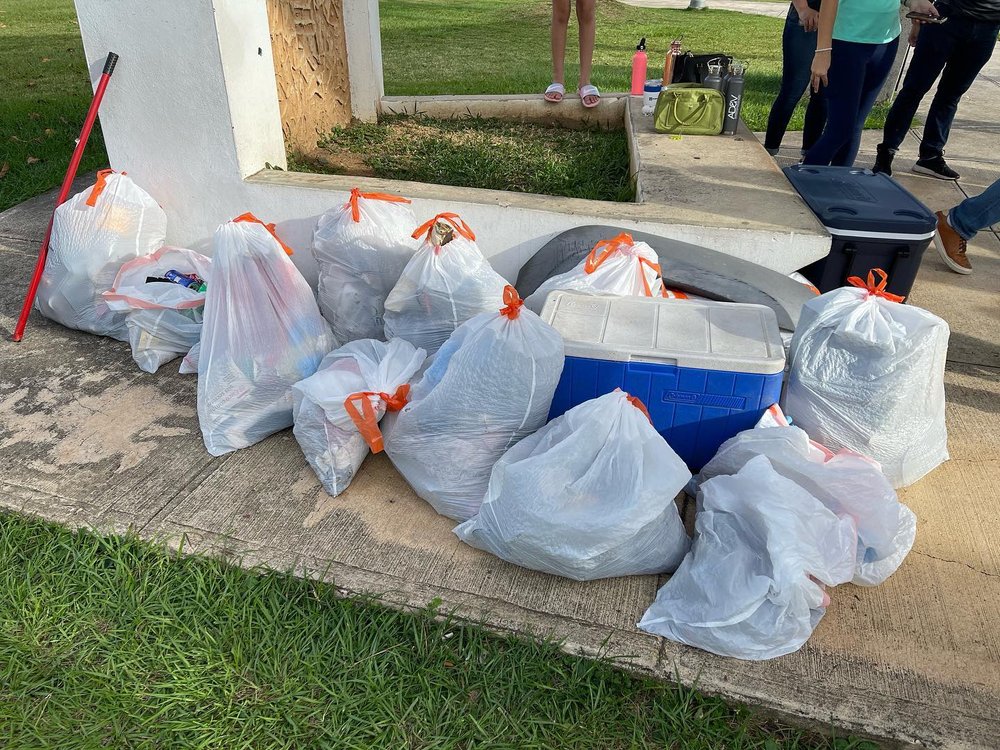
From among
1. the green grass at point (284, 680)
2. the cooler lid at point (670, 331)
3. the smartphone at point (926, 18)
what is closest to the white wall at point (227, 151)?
the cooler lid at point (670, 331)

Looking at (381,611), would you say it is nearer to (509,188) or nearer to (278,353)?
(278,353)

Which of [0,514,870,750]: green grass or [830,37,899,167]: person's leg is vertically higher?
[830,37,899,167]: person's leg

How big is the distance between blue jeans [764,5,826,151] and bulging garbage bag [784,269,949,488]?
2.51m

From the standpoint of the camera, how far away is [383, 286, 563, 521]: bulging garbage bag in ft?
6.73

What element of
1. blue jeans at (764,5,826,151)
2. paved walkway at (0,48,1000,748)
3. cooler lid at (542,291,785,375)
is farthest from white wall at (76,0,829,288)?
blue jeans at (764,5,826,151)

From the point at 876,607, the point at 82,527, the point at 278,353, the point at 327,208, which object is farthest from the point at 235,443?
the point at 876,607

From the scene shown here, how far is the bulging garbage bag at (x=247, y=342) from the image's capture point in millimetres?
2516

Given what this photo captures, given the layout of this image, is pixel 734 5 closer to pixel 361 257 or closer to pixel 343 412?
pixel 361 257

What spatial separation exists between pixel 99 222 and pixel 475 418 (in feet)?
6.59

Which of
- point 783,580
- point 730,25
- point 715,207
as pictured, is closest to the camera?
point 783,580

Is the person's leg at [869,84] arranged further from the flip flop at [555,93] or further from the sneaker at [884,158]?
the flip flop at [555,93]

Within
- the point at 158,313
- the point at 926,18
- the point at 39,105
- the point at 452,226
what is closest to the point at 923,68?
the point at 926,18

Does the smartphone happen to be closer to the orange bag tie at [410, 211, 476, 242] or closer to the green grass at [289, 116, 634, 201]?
the green grass at [289, 116, 634, 201]

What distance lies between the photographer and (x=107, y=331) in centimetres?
310
